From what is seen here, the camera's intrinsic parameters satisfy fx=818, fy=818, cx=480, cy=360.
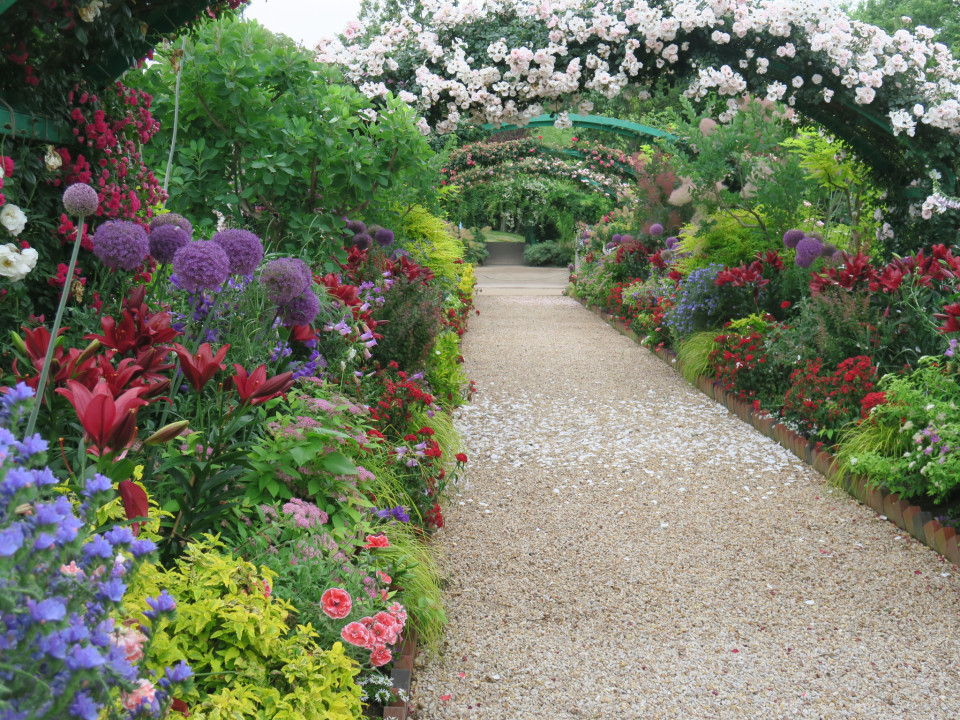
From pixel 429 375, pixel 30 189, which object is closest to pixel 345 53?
pixel 429 375

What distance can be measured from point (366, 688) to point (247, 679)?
21.0 inches

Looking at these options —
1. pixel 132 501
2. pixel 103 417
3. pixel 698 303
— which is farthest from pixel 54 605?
pixel 698 303

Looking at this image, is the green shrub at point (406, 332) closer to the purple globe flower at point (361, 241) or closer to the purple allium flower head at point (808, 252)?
the purple globe flower at point (361, 241)

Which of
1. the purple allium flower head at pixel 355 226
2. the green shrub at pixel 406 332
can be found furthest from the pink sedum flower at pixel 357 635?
the purple allium flower head at pixel 355 226

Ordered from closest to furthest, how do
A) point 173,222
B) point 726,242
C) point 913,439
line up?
1. point 173,222
2. point 913,439
3. point 726,242

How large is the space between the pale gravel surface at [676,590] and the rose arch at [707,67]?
2.56 metres

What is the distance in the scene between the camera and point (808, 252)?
609 cm

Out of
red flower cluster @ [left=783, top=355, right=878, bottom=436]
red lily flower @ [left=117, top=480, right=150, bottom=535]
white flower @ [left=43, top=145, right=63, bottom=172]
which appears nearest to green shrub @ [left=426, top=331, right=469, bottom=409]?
red flower cluster @ [left=783, top=355, right=878, bottom=436]

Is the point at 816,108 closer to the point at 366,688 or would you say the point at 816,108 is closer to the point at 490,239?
the point at 366,688

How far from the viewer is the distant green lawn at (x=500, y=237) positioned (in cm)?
3148

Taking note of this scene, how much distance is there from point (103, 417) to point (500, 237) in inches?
1254

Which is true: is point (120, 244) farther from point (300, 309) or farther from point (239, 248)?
point (300, 309)

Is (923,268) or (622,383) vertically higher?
(923,268)

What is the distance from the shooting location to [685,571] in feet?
11.2
